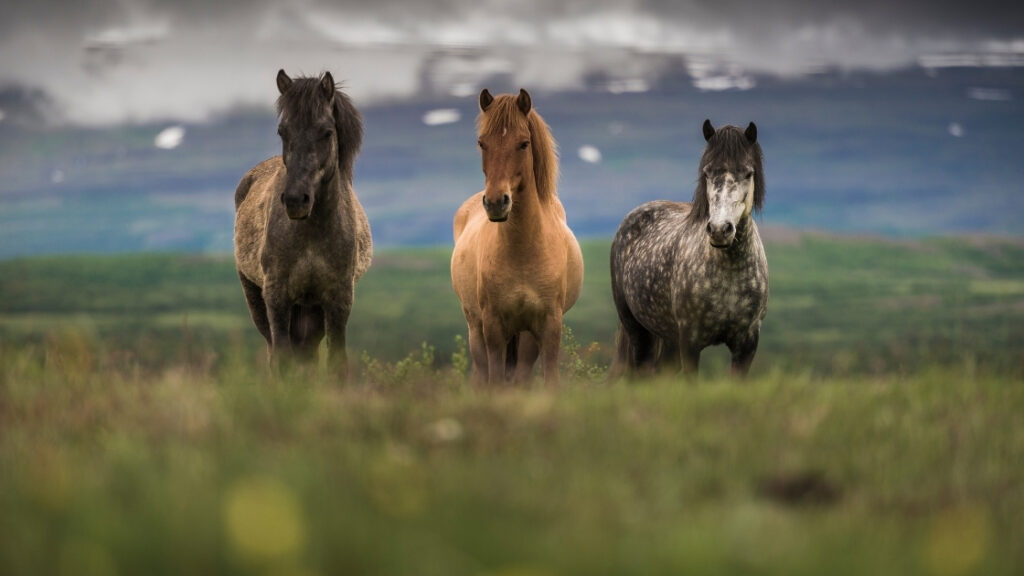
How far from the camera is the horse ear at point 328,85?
29.1 ft

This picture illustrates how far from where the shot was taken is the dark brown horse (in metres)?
8.64

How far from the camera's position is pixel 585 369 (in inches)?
546

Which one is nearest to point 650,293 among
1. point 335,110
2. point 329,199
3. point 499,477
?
point 329,199

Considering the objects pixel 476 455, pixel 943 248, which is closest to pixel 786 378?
pixel 476 455

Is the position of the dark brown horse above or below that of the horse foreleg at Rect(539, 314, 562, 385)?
above

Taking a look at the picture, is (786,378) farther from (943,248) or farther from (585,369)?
(943,248)

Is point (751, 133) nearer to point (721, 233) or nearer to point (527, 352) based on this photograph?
point (721, 233)

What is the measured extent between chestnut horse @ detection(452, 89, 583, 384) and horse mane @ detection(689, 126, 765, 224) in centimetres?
139

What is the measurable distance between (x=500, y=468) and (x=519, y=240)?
5549 millimetres

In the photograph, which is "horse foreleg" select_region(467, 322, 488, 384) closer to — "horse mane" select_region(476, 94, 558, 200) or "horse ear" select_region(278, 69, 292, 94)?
"horse mane" select_region(476, 94, 558, 200)

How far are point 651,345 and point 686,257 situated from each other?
2.61 metres

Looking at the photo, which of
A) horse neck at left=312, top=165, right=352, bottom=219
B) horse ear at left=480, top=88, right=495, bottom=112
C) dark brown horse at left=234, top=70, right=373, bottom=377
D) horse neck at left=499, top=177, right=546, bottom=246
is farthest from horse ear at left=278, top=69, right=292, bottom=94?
horse neck at left=499, top=177, right=546, bottom=246

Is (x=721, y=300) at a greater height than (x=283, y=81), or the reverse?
(x=283, y=81)

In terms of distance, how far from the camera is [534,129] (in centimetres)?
913
